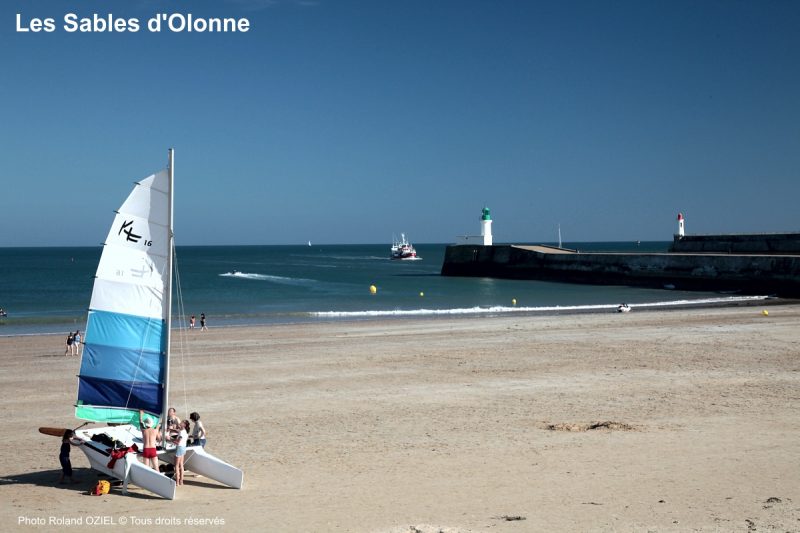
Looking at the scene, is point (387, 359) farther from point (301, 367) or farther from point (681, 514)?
point (681, 514)

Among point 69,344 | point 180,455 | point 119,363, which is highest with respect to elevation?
point 119,363

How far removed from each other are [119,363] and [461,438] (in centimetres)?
529

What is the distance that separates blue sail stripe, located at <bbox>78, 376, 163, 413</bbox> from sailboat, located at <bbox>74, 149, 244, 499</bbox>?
0.01 metres

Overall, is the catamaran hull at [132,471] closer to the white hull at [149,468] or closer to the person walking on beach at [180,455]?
the white hull at [149,468]

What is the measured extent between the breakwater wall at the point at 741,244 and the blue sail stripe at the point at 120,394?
5108 centimetres

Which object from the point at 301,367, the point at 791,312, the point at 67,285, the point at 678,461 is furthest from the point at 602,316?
the point at 67,285

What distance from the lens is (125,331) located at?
36.3ft

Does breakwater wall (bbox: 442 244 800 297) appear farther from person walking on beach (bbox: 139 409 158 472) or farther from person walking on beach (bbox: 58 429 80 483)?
person walking on beach (bbox: 58 429 80 483)

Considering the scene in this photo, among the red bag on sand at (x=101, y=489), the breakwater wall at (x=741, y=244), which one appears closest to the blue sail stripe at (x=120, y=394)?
the red bag on sand at (x=101, y=489)

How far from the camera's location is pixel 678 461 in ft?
35.8

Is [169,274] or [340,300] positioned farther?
[340,300]

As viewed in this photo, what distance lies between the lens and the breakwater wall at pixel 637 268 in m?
46.0

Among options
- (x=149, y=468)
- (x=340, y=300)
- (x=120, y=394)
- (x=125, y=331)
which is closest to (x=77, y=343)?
(x=120, y=394)

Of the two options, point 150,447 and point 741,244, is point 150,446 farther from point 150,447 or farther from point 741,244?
point 741,244
